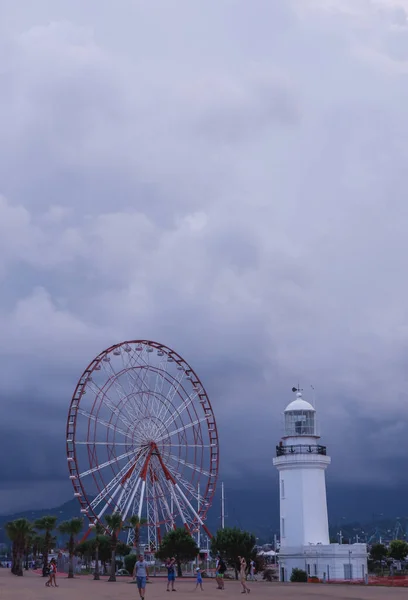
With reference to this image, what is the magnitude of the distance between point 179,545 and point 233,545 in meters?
5.24

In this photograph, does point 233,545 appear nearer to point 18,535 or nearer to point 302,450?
point 302,450

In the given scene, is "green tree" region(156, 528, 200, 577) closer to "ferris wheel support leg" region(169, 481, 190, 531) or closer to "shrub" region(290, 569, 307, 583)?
"ferris wheel support leg" region(169, 481, 190, 531)

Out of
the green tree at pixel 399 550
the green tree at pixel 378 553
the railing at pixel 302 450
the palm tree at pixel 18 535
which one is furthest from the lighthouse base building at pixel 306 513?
the green tree at pixel 378 553

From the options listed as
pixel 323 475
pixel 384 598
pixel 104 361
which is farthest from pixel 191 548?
pixel 384 598

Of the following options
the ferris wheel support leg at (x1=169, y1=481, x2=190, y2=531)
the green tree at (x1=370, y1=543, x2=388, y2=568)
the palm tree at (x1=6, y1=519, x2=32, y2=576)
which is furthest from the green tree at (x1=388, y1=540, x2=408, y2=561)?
the palm tree at (x1=6, y1=519, x2=32, y2=576)

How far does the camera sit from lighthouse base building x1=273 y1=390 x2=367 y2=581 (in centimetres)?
5728

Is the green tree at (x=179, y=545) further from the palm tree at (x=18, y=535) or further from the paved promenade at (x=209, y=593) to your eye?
the paved promenade at (x=209, y=593)

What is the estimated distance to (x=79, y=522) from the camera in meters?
73.4

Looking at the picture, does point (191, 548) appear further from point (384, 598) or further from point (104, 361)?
point (384, 598)

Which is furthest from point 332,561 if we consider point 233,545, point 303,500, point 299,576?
point 233,545

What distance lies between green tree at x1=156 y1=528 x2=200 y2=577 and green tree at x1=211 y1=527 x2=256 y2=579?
7.01 ft

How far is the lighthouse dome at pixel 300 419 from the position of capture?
2474 inches

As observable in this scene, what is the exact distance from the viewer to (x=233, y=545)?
62.8m

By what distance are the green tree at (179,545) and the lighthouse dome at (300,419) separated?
40.9 feet
